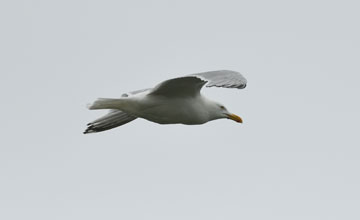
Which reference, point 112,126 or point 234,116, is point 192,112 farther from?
Answer: point 112,126

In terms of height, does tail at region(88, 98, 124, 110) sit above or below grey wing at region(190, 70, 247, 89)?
below

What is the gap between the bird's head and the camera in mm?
16062

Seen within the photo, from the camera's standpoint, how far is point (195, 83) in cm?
1461

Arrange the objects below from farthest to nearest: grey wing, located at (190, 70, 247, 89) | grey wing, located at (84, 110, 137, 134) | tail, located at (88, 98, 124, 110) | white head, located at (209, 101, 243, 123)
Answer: grey wing, located at (84, 110, 137, 134) < white head, located at (209, 101, 243, 123) < tail, located at (88, 98, 124, 110) < grey wing, located at (190, 70, 247, 89)

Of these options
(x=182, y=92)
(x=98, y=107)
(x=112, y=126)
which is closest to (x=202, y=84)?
(x=182, y=92)

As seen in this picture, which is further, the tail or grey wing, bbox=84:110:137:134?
grey wing, bbox=84:110:137:134

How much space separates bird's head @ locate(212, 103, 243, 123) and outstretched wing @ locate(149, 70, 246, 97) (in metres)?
0.75

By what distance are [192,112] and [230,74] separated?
3.01 ft

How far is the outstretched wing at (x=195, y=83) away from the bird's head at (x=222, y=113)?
748 mm

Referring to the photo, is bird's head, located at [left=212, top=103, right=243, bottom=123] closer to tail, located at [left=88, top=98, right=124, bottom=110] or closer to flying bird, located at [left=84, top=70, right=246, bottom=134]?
flying bird, located at [left=84, top=70, right=246, bottom=134]

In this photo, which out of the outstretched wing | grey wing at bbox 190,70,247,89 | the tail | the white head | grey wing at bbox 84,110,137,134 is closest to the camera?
the outstretched wing

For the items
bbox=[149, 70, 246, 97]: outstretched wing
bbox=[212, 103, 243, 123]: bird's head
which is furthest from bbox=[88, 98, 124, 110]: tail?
bbox=[212, 103, 243, 123]: bird's head

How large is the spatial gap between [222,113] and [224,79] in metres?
1.22

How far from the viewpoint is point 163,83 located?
14188 mm
